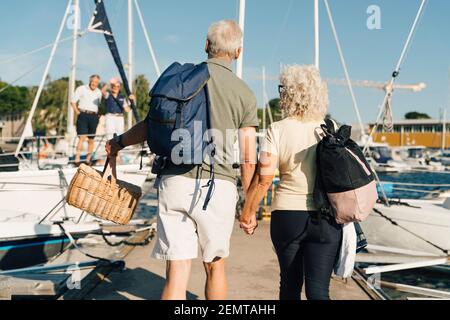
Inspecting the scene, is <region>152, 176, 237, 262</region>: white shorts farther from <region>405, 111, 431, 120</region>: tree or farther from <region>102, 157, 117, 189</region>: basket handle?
<region>405, 111, 431, 120</region>: tree

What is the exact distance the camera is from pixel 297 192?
10.8ft

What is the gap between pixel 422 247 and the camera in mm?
8133

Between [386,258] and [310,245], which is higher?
[310,245]

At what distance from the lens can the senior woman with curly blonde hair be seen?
3207mm

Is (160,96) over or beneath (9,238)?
over

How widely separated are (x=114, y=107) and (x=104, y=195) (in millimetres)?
8343

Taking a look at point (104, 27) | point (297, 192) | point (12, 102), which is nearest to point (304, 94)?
point (297, 192)

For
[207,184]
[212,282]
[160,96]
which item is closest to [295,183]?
[207,184]

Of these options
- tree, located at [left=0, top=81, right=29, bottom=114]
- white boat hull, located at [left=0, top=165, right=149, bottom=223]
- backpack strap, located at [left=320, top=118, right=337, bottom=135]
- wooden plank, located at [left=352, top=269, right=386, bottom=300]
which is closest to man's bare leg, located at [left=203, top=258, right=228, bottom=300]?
Result: backpack strap, located at [left=320, top=118, right=337, bottom=135]

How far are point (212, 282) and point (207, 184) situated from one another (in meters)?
0.69

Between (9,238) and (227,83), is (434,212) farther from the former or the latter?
(9,238)

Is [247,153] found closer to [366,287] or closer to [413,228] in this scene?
[366,287]

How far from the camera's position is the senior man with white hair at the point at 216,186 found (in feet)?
10.0

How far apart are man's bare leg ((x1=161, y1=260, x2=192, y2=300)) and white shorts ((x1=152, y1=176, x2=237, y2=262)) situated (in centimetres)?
5
